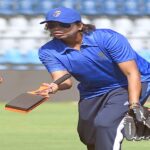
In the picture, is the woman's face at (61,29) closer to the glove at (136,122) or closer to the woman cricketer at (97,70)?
the woman cricketer at (97,70)

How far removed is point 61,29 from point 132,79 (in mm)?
725

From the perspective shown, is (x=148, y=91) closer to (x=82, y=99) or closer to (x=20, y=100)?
(x=82, y=99)

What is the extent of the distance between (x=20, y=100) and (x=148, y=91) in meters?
1.20

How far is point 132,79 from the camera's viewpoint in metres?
5.60

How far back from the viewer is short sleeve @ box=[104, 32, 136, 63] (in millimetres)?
5645

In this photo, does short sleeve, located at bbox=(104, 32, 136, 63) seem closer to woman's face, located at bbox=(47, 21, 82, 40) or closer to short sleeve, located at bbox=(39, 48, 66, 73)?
woman's face, located at bbox=(47, 21, 82, 40)

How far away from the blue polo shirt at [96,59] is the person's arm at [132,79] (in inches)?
2.1

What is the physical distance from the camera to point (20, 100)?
5492mm

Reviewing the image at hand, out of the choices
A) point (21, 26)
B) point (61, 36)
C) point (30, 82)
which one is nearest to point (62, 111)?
point (30, 82)

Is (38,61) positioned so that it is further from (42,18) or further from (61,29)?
(61,29)

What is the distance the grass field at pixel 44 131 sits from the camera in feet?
28.4

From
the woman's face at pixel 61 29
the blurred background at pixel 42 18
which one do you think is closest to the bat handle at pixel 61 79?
the woman's face at pixel 61 29

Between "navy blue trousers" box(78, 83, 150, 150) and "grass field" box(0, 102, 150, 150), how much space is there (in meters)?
2.32

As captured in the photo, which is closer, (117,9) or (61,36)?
(61,36)
